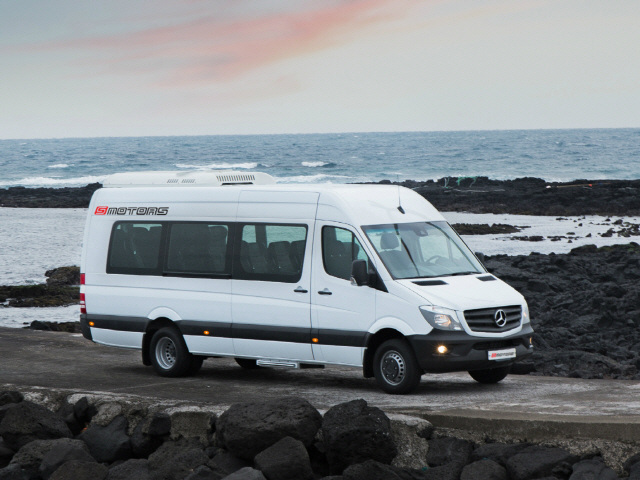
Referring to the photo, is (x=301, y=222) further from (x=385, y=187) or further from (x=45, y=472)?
(x=45, y=472)

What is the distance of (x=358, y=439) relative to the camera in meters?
7.83

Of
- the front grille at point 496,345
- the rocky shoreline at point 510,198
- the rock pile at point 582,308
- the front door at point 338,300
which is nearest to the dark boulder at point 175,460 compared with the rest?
the front door at point 338,300

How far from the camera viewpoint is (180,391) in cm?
1047

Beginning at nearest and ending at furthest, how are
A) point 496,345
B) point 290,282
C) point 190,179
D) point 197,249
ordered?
point 496,345 → point 290,282 → point 197,249 → point 190,179

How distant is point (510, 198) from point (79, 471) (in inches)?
1835


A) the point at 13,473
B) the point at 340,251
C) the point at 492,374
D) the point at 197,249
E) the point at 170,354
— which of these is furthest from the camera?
the point at 170,354

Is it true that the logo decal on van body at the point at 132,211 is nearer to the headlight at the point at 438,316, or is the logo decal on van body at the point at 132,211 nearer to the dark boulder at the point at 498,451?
the headlight at the point at 438,316

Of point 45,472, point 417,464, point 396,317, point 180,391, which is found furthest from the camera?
point 180,391

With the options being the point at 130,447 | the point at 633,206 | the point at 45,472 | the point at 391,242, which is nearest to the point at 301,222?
the point at 391,242

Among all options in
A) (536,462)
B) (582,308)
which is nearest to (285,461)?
(536,462)

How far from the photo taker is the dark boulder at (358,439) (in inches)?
308

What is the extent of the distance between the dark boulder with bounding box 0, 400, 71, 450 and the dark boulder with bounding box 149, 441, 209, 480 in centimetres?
141

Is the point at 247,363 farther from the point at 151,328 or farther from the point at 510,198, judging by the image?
the point at 510,198

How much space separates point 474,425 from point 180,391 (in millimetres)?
3883
